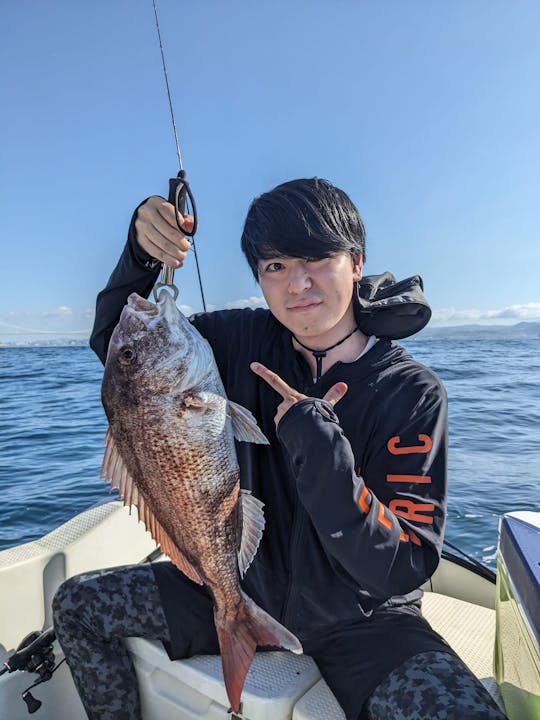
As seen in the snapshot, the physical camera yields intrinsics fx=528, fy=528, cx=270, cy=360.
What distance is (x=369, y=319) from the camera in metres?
2.45

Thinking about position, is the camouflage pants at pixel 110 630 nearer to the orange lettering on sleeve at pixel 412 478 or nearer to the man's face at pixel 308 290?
the orange lettering on sleeve at pixel 412 478

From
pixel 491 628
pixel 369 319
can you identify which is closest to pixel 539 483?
pixel 491 628

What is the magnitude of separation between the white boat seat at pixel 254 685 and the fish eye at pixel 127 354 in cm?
135

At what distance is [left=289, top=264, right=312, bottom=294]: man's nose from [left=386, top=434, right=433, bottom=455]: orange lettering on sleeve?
732 mm

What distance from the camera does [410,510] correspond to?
81.1 inches

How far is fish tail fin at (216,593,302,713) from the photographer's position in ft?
6.38

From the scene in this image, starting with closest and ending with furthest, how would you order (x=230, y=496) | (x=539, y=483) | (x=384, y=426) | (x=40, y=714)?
1. (x=230, y=496)
2. (x=384, y=426)
3. (x=40, y=714)
4. (x=539, y=483)

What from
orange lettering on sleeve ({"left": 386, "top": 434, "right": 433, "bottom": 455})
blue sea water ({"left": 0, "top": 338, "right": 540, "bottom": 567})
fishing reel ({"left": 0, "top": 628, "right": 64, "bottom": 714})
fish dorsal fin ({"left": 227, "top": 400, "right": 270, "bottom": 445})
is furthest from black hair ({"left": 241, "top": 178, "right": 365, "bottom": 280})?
blue sea water ({"left": 0, "top": 338, "right": 540, "bottom": 567})

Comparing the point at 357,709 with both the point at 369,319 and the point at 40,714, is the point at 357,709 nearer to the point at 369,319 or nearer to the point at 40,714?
the point at 369,319

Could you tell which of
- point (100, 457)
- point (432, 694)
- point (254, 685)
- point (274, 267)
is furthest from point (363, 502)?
point (100, 457)

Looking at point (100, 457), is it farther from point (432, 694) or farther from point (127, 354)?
point (432, 694)

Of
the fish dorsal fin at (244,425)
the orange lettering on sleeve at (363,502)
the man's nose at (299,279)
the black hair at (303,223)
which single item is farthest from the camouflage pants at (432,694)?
the black hair at (303,223)

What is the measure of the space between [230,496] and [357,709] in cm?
90

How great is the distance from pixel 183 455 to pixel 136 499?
0.94 ft
